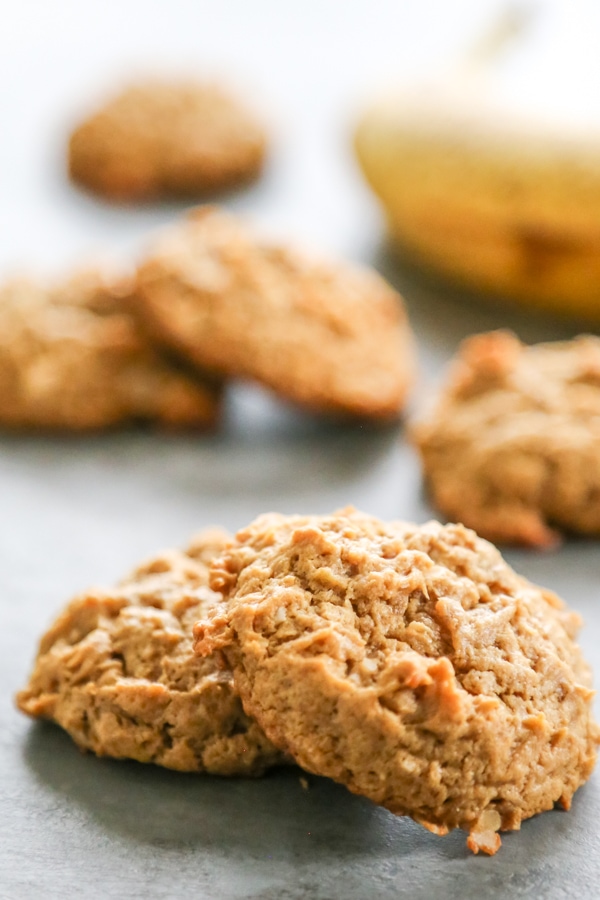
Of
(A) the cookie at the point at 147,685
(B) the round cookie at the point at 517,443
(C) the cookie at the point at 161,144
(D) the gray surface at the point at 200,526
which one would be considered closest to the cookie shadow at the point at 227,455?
(D) the gray surface at the point at 200,526

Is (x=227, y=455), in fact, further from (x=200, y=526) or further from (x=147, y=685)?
(x=147, y=685)

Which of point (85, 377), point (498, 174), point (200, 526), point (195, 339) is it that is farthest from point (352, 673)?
point (498, 174)

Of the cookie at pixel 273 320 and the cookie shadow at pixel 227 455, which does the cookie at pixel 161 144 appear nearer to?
the cookie at pixel 273 320

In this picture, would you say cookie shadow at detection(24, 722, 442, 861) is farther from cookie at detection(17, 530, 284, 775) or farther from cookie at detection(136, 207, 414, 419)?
cookie at detection(136, 207, 414, 419)

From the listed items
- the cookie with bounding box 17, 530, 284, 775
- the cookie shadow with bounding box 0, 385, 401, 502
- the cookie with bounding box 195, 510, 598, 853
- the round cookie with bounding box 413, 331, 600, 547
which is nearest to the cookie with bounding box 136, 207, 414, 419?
the cookie shadow with bounding box 0, 385, 401, 502

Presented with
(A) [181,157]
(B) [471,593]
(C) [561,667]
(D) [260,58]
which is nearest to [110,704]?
(B) [471,593]
